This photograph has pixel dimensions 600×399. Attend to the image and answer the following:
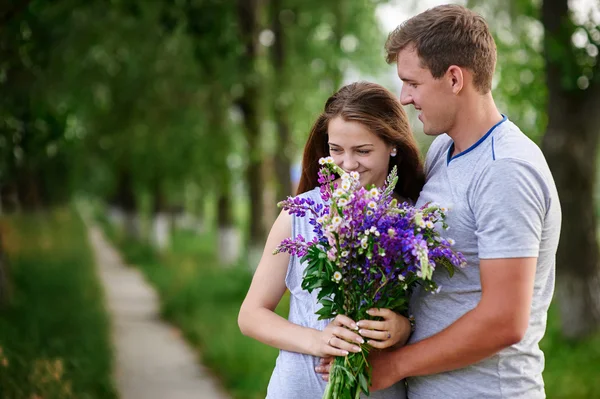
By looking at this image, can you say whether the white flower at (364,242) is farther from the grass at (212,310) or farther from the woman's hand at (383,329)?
the grass at (212,310)

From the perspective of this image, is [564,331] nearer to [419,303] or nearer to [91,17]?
[419,303]

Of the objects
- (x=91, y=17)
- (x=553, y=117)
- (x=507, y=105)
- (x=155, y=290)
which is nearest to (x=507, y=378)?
(x=553, y=117)

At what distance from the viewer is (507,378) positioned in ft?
7.30

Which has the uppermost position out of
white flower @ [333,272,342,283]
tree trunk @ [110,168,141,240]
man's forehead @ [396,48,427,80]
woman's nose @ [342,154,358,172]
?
man's forehead @ [396,48,427,80]

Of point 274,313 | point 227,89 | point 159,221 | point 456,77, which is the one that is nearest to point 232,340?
point 227,89

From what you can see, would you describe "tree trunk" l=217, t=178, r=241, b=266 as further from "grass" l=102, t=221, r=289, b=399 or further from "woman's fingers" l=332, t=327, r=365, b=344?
"woman's fingers" l=332, t=327, r=365, b=344

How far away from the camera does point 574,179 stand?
784 centimetres

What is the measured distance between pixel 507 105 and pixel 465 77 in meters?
7.04

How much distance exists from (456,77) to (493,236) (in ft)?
1.61

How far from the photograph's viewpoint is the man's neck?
89.8 inches

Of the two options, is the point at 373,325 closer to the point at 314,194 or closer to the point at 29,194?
the point at 314,194

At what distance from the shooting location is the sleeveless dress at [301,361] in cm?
248

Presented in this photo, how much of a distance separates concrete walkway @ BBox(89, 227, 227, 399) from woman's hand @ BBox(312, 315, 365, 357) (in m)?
5.71

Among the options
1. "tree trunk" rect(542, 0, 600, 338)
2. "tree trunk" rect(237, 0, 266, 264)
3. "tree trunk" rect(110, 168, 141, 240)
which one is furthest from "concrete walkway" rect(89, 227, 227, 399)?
"tree trunk" rect(110, 168, 141, 240)
